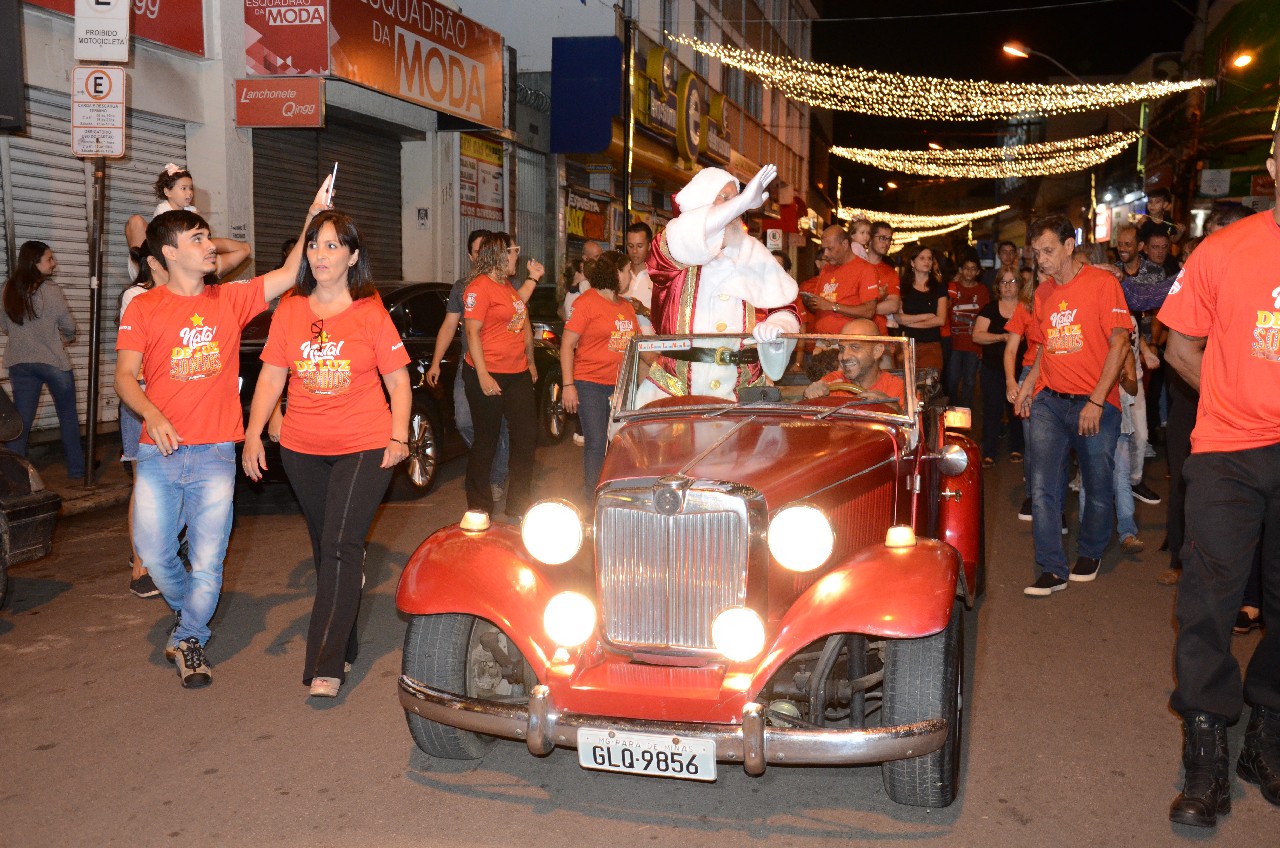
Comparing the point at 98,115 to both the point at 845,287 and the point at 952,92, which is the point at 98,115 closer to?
the point at 845,287

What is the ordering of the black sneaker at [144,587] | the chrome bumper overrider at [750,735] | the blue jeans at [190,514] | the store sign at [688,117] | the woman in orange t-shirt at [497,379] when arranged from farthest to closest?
the store sign at [688,117] < the woman in orange t-shirt at [497,379] < the black sneaker at [144,587] < the blue jeans at [190,514] < the chrome bumper overrider at [750,735]

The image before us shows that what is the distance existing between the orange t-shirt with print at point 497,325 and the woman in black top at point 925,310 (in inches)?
178

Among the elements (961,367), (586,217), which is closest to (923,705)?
(961,367)

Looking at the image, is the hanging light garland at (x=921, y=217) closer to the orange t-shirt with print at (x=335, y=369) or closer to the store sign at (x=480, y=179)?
the store sign at (x=480, y=179)

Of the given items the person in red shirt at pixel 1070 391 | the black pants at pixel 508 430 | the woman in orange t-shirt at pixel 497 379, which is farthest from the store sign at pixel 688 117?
the person in red shirt at pixel 1070 391

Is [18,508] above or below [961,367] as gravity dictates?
below

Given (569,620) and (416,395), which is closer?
(569,620)

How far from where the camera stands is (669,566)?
3.97 metres

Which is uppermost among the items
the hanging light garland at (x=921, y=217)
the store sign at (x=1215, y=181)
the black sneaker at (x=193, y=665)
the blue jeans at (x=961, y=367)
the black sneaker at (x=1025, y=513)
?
the hanging light garland at (x=921, y=217)

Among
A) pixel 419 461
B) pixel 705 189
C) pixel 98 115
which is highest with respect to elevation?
pixel 98 115

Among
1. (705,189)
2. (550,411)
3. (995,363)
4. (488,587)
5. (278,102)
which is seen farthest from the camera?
(278,102)

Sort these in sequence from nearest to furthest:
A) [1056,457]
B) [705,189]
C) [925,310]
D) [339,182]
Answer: [705,189] < [1056,457] < [925,310] < [339,182]

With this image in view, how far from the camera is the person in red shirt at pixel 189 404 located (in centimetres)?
517

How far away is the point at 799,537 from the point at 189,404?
2843 millimetres
